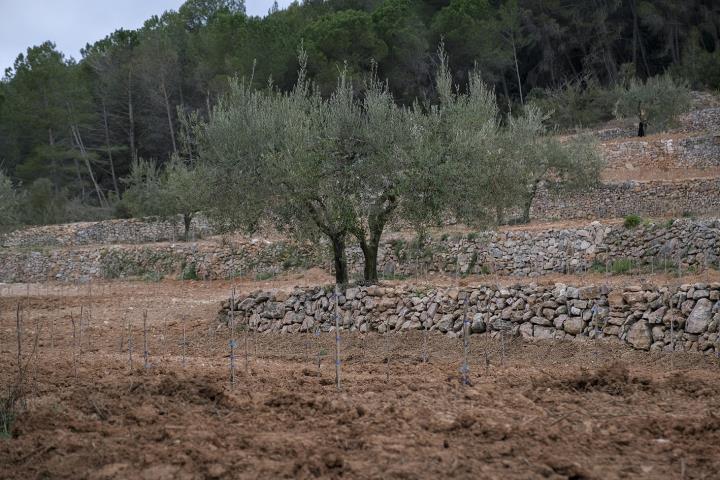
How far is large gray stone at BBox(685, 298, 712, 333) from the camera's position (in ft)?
35.7

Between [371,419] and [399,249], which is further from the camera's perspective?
[399,249]

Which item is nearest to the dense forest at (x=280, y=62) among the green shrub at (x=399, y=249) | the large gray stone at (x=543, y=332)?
the green shrub at (x=399, y=249)

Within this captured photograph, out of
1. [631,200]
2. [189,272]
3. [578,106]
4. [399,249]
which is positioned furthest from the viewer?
[578,106]

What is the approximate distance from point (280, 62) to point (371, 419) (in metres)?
35.6

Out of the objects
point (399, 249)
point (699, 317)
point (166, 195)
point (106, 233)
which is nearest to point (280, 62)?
point (166, 195)

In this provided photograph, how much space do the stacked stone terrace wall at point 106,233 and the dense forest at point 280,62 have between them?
15.8 ft

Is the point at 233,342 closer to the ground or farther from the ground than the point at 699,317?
farther from the ground

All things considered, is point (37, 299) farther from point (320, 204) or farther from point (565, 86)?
point (565, 86)

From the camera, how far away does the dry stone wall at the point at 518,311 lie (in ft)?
36.6

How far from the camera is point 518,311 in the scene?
12961 mm

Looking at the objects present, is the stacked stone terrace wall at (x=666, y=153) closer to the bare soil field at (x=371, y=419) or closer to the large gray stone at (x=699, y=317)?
the large gray stone at (x=699, y=317)

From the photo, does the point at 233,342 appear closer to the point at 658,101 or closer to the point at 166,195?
the point at 166,195

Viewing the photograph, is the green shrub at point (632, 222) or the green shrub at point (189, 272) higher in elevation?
the green shrub at point (632, 222)

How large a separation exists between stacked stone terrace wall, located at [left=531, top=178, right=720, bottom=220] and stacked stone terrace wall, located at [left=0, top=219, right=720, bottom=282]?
7.11 meters
